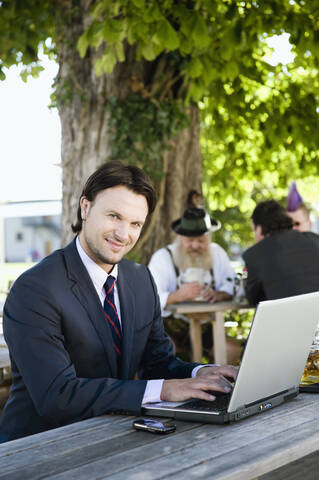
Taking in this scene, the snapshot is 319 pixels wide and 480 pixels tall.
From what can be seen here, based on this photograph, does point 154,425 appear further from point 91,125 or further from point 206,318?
point 91,125

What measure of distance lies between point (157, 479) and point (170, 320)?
4907 millimetres

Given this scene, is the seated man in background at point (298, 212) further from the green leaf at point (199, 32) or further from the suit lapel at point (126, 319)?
the suit lapel at point (126, 319)

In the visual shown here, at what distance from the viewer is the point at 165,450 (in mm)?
1625

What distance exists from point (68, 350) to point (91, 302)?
0.19m

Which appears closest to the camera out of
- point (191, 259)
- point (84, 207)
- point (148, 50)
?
point (84, 207)

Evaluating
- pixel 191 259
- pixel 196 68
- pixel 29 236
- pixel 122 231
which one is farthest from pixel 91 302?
pixel 29 236

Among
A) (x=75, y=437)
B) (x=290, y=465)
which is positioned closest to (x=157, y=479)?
(x=75, y=437)

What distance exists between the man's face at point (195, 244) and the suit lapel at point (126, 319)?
3.45m

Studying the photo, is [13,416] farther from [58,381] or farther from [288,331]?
[288,331]

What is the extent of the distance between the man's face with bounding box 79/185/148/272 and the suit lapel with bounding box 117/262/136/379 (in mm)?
128

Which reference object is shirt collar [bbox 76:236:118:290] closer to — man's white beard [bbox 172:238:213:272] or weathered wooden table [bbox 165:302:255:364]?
weathered wooden table [bbox 165:302:255:364]

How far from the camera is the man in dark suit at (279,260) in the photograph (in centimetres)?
523

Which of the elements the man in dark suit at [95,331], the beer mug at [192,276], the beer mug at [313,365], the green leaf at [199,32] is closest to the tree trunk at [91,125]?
the beer mug at [192,276]

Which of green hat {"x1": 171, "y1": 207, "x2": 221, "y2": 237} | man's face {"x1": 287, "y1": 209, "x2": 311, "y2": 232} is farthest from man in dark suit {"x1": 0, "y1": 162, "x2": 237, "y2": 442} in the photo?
man's face {"x1": 287, "y1": 209, "x2": 311, "y2": 232}
